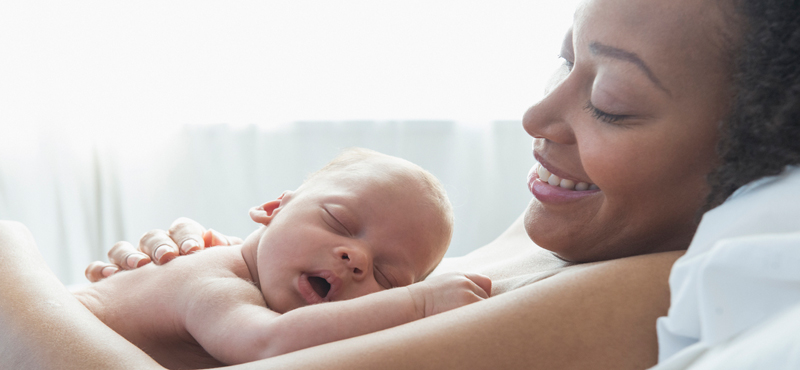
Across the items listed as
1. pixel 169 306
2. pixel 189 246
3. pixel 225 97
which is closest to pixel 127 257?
pixel 189 246

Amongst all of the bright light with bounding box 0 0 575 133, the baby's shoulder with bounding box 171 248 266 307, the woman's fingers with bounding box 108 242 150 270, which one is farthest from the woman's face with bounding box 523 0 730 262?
the bright light with bounding box 0 0 575 133

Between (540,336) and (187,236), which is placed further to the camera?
(187,236)

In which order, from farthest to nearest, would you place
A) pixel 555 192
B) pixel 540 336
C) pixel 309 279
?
pixel 309 279
pixel 555 192
pixel 540 336

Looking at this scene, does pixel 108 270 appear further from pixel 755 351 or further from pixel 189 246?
pixel 755 351

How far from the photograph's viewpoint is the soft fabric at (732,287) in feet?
2.15

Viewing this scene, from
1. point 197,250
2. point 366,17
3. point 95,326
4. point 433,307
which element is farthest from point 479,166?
point 95,326

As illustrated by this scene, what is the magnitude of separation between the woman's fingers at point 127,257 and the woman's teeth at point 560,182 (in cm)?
97

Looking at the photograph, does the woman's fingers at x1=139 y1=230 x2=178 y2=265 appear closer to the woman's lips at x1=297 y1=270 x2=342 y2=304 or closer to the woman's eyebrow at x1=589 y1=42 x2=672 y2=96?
the woman's lips at x1=297 y1=270 x2=342 y2=304

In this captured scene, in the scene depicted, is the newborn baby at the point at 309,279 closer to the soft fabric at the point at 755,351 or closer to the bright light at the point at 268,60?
the soft fabric at the point at 755,351

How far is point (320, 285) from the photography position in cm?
124

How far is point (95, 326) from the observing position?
2.98 ft

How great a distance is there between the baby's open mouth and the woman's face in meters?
0.53

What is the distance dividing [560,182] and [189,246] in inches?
35.8

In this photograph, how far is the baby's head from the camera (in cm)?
118
